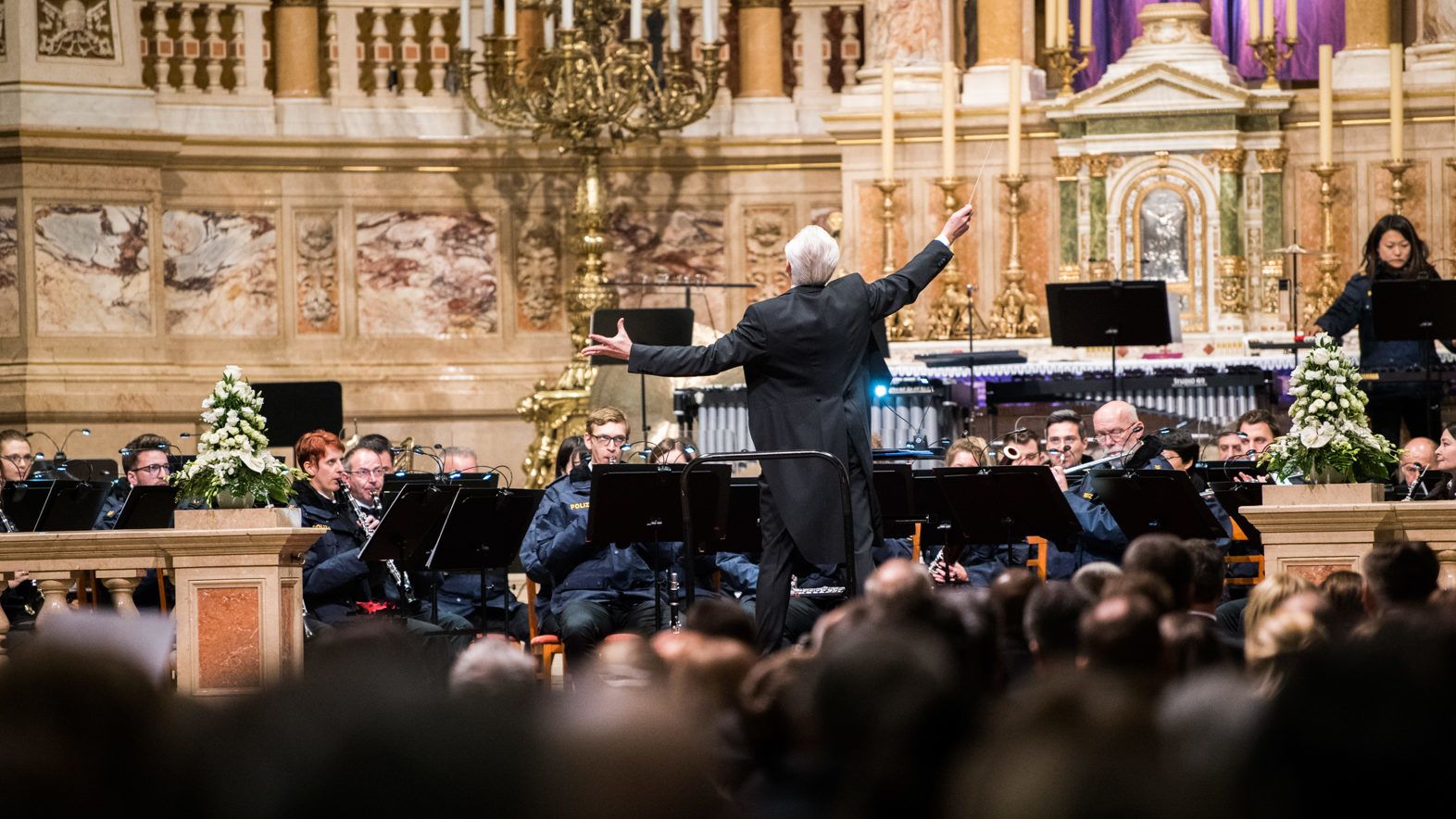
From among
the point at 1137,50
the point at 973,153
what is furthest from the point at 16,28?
the point at 1137,50

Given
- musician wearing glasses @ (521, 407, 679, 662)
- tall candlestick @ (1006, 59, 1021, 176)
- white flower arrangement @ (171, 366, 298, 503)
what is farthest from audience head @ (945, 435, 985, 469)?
tall candlestick @ (1006, 59, 1021, 176)

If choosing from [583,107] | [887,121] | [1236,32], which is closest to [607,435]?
[887,121]

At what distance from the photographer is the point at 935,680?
282cm

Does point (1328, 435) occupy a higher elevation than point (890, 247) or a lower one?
lower

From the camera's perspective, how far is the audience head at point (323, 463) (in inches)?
333

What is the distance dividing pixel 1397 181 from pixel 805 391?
22.0 feet

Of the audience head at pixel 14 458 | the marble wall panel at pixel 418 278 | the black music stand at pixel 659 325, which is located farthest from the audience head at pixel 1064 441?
the marble wall panel at pixel 418 278

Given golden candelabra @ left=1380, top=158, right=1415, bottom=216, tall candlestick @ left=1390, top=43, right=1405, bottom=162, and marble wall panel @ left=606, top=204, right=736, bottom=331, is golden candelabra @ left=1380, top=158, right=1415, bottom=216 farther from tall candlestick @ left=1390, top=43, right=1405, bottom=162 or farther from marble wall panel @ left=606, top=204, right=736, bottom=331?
marble wall panel @ left=606, top=204, right=736, bottom=331

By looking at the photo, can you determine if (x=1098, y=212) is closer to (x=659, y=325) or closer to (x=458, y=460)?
(x=659, y=325)

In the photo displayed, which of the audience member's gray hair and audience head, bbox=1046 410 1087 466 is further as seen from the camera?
audience head, bbox=1046 410 1087 466

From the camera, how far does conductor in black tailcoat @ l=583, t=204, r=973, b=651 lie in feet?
21.4

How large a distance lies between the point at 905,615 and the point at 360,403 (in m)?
10.0

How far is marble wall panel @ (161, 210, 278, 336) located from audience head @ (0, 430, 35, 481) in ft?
10.3

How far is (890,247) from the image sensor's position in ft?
41.4
